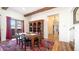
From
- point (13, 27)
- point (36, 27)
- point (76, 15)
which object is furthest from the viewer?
point (36, 27)

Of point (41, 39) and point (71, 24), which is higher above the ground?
point (71, 24)

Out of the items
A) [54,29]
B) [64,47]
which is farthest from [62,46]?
[54,29]

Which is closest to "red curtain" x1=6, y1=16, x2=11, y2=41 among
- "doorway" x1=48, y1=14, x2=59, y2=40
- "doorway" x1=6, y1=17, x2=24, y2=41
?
"doorway" x1=6, y1=17, x2=24, y2=41

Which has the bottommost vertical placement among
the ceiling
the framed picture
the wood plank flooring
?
the wood plank flooring

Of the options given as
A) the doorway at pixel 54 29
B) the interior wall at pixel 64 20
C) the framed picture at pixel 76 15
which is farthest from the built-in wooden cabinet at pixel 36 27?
the framed picture at pixel 76 15

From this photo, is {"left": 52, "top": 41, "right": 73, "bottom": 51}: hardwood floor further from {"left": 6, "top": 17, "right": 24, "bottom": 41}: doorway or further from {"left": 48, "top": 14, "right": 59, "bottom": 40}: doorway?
{"left": 6, "top": 17, "right": 24, "bottom": 41}: doorway

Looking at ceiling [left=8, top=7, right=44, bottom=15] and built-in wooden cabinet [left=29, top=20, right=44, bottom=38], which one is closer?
ceiling [left=8, top=7, right=44, bottom=15]

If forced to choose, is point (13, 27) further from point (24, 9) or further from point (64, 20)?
point (64, 20)

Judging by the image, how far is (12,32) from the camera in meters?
1.33

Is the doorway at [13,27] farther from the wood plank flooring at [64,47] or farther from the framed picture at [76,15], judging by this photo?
the framed picture at [76,15]

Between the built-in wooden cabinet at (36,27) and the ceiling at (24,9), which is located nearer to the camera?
the ceiling at (24,9)
